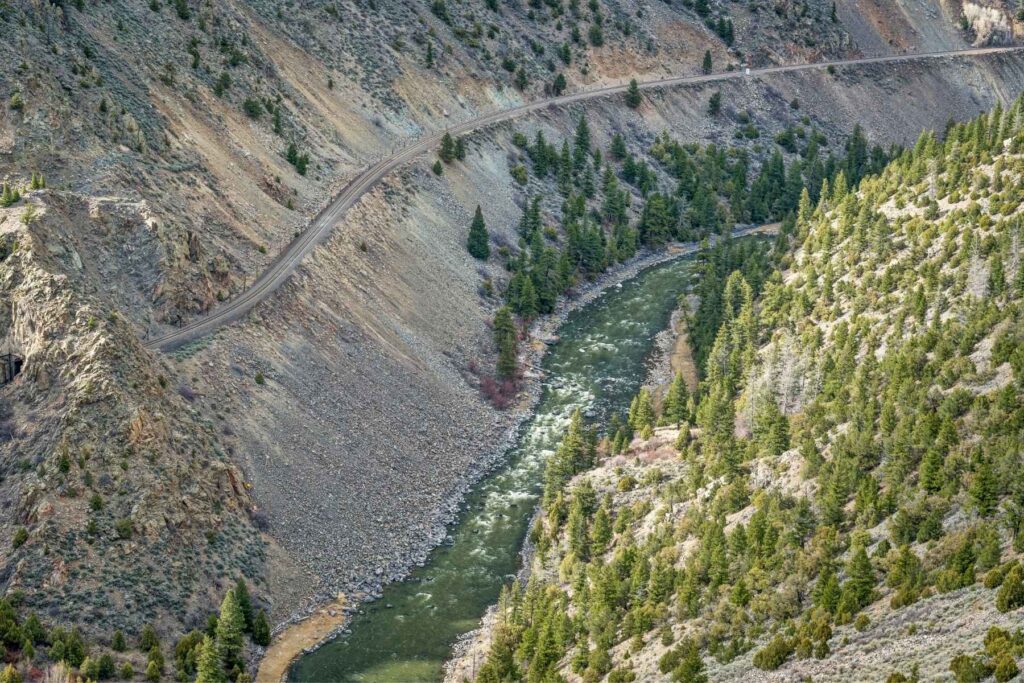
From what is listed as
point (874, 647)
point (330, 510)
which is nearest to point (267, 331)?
point (330, 510)

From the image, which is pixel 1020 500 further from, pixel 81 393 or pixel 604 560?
pixel 81 393

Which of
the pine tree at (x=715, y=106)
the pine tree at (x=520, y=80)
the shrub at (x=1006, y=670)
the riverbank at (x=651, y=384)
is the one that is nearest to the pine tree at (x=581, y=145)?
the pine tree at (x=520, y=80)

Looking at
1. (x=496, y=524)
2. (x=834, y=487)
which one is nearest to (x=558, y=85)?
(x=496, y=524)

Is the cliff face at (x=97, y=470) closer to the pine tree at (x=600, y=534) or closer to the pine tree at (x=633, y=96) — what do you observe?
the pine tree at (x=600, y=534)

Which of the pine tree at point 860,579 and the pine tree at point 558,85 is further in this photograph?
the pine tree at point 558,85

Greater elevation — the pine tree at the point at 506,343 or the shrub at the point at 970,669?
the pine tree at the point at 506,343

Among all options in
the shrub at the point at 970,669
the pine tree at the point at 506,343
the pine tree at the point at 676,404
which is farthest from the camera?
the pine tree at the point at 506,343

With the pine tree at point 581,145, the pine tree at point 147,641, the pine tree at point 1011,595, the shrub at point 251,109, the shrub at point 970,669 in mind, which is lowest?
the pine tree at point 147,641
